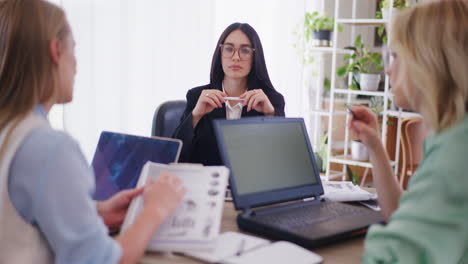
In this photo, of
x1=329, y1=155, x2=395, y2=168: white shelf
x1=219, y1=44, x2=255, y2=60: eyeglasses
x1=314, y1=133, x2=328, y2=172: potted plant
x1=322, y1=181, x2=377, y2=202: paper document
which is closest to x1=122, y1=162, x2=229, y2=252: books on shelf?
x1=322, y1=181, x2=377, y2=202: paper document

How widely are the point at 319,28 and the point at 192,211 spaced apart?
11.3 feet

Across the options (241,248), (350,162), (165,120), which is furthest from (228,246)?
(350,162)

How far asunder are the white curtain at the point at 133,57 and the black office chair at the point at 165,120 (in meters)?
0.74

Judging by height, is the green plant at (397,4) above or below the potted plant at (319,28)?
above

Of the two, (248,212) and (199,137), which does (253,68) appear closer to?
(199,137)

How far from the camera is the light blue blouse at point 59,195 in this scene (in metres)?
0.89

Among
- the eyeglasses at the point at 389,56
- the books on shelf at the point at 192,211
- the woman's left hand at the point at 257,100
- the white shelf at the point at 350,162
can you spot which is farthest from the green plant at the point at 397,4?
the books on shelf at the point at 192,211

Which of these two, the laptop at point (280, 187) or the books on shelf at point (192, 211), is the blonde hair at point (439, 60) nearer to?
the laptop at point (280, 187)

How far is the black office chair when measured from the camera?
2.17 metres

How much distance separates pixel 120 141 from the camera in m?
1.43

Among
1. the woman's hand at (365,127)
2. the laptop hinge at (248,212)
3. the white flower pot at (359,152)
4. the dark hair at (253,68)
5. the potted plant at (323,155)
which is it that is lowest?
the potted plant at (323,155)

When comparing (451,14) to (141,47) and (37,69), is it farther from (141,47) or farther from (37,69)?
(141,47)

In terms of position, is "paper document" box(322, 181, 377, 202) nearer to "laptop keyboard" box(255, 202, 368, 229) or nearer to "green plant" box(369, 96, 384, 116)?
"laptop keyboard" box(255, 202, 368, 229)

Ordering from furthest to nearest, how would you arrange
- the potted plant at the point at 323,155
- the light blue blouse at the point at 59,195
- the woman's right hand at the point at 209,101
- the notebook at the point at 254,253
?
the potted plant at the point at 323,155 < the woman's right hand at the point at 209,101 < the notebook at the point at 254,253 < the light blue blouse at the point at 59,195
